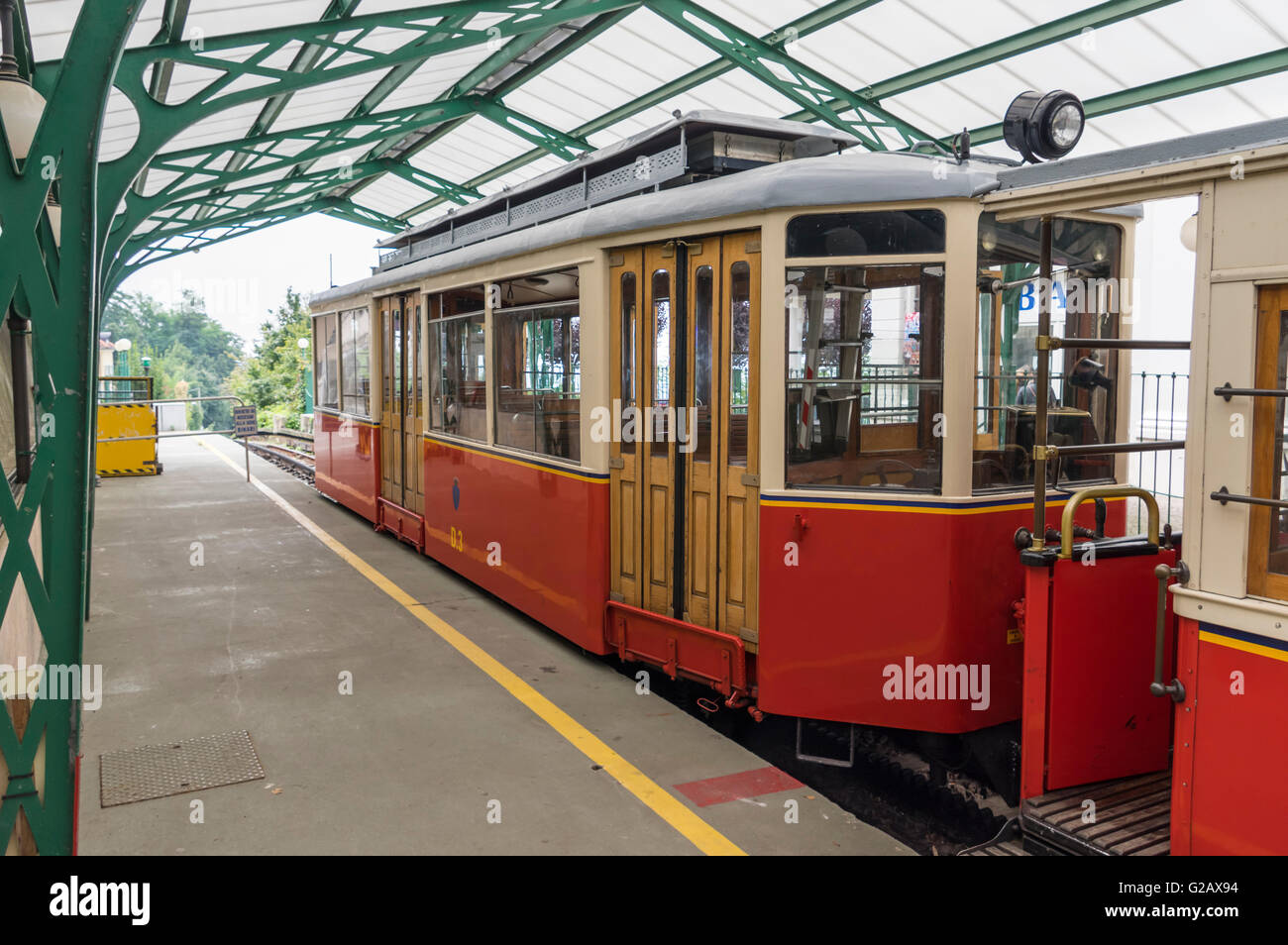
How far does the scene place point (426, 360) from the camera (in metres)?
9.21

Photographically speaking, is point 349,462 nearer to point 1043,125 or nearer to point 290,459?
point 290,459

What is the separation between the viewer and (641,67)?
15047 millimetres

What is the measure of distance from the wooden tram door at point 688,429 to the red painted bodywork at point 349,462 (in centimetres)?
607

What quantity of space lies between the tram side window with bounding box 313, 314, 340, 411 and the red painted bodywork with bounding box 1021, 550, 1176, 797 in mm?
10821

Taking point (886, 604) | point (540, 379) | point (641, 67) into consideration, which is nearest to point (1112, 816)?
point (886, 604)

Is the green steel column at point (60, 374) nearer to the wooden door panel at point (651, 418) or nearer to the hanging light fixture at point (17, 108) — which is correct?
the hanging light fixture at point (17, 108)

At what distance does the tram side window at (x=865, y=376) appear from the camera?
14.7ft

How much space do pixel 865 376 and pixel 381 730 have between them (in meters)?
3.17

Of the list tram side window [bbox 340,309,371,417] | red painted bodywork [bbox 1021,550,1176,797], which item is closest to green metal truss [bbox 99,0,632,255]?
tram side window [bbox 340,309,371,417]

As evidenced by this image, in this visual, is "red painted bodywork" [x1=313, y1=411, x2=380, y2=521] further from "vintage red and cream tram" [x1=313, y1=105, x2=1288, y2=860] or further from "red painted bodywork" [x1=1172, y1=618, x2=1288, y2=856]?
"red painted bodywork" [x1=1172, y1=618, x2=1288, y2=856]

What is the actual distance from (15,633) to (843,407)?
3618 millimetres

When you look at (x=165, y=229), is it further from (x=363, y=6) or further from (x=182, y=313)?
(x=182, y=313)

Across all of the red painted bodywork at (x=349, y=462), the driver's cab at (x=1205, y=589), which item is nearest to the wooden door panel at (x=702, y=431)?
the driver's cab at (x=1205, y=589)

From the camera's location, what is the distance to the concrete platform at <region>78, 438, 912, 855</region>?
417cm
